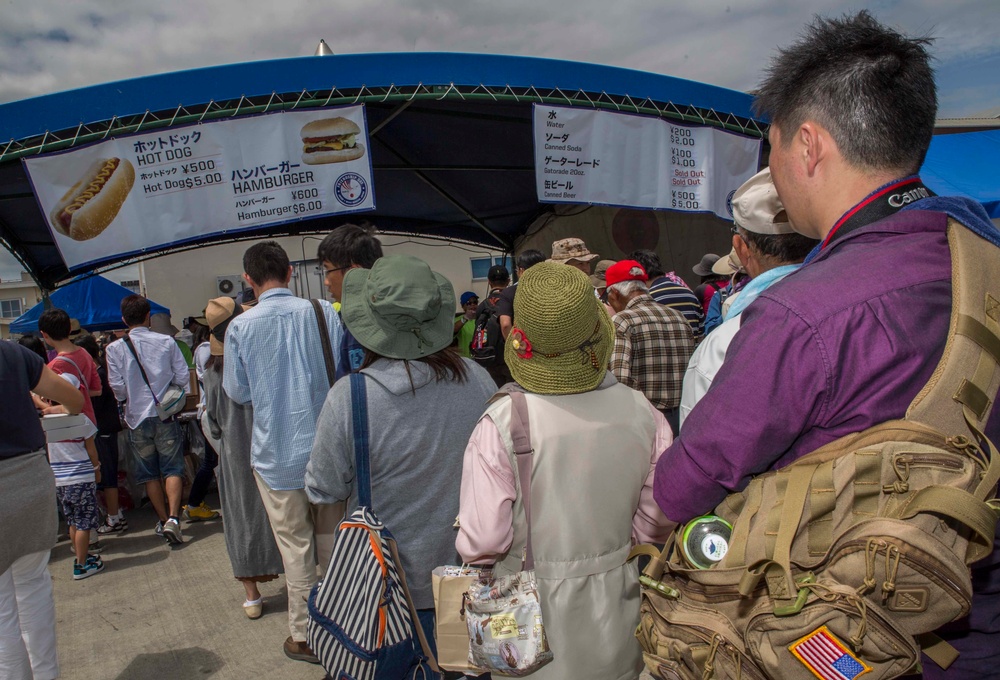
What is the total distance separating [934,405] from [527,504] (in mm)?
1024

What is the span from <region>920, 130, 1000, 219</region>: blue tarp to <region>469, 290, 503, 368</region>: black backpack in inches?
198

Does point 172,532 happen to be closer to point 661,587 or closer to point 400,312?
point 400,312

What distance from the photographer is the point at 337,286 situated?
333 cm

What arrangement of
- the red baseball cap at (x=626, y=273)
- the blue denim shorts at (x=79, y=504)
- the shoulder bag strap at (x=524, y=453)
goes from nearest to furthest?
the shoulder bag strap at (x=524, y=453), the red baseball cap at (x=626, y=273), the blue denim shorts at (x=79, y=504)

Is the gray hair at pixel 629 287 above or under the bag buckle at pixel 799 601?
above

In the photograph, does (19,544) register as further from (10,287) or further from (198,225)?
(10,287)

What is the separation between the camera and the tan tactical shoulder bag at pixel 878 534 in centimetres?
93

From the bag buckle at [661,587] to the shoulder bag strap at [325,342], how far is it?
2.21 metres

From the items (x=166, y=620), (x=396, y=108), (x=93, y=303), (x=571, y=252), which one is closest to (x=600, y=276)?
(x=571, y=252)

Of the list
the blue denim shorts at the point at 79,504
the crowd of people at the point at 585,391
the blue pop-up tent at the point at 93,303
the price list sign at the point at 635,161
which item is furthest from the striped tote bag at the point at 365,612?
the blue pop-up tent at the point at 93,303

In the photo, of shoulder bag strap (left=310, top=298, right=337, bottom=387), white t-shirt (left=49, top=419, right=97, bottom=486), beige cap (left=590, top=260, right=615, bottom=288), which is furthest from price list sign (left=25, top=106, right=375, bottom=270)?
shoulder bag strap (left=310, top=298, right=337, bottom=387)

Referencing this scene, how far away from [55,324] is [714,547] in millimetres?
4987

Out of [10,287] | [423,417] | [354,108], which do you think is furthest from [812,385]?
[10,287]

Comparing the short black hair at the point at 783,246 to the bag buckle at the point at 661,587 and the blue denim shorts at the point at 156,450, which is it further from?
the blue denim shorts at the point at 156,450
